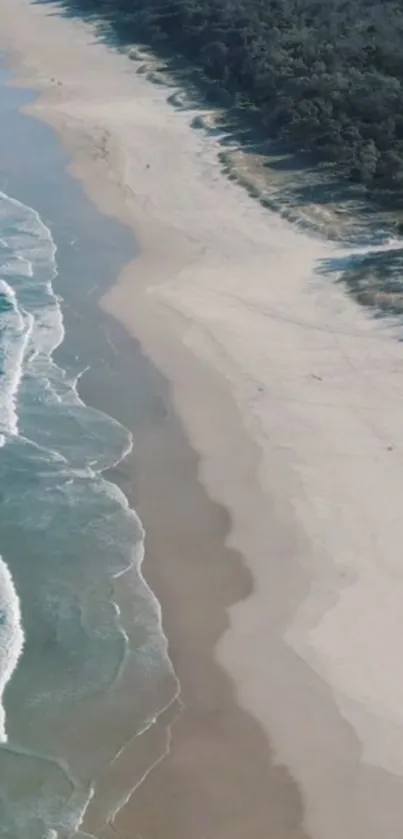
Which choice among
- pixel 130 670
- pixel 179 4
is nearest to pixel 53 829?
pixel 130 670

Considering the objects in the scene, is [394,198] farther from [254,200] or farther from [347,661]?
[347,661]

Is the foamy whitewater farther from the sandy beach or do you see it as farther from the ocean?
the sandy beach

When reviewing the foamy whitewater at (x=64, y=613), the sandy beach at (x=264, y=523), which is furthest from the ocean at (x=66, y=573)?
the sandy beach at (x=264, y=523)

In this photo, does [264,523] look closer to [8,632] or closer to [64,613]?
[64,613]

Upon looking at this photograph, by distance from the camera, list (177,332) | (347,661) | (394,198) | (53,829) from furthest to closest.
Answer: (394,198), (177,332), (347,661), (53,829)

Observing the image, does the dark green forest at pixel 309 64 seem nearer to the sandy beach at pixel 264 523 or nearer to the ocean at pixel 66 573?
the sandy beach at pixel 264 523

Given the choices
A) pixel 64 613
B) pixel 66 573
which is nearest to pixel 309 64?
pixel 66 573

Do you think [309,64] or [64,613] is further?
[309,64]

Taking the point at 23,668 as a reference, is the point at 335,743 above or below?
above
